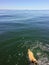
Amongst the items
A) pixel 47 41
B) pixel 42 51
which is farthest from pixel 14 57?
pixel 47 41

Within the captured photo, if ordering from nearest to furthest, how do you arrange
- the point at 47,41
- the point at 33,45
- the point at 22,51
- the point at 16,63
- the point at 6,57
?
the point at 16,63 < the point at 6,57 < the point at 22,51 < the point at 33,45 < the point at 47,41

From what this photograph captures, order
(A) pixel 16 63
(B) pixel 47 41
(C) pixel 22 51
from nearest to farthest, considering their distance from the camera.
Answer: (A) pixel 16 63 < (C) pixel 22 51 < (B) pixel 47 41

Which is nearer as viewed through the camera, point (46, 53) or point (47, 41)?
point (46, 53)

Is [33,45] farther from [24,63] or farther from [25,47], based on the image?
[24,63]

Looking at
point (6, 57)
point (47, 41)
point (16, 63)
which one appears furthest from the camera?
point (47, 41)

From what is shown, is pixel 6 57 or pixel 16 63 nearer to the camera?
pixel 16 63

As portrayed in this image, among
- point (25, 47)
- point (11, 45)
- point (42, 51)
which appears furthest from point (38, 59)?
point (11, 45)

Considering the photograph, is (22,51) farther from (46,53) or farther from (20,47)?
(46,53)

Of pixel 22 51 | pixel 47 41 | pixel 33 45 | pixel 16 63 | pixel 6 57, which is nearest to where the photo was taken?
pixel 16 63
